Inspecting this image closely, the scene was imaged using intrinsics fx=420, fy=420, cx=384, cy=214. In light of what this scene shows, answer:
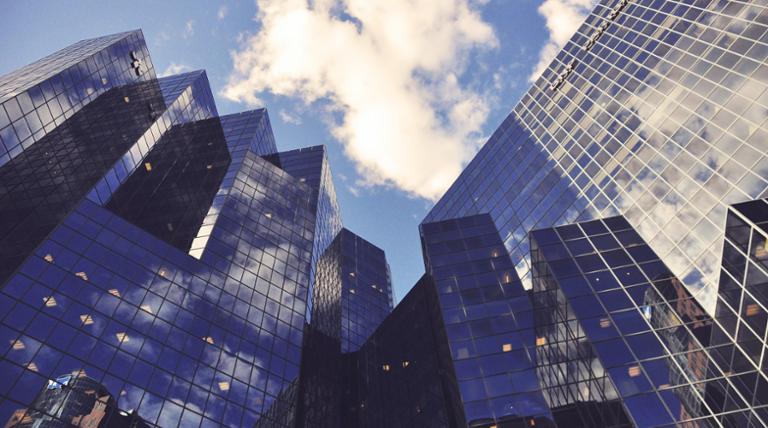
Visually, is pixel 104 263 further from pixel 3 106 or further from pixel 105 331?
pixel 3 106

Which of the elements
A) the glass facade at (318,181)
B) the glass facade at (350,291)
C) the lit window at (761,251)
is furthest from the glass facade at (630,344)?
the glass facade at (318,181)

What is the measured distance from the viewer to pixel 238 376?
36781 mm

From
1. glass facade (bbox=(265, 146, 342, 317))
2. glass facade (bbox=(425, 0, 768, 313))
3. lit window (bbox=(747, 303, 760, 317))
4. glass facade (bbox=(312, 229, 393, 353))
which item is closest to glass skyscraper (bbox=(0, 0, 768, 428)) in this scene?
glass facade (bbox=(425, 0, 768, 313))

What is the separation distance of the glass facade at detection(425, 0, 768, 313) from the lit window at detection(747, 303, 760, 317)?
2752 mm

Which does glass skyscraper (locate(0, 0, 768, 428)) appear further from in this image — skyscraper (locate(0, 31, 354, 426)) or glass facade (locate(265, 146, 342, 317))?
glass facade (locate(265, 146, 342, 317))

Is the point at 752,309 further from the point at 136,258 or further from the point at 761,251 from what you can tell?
the point at 136,258

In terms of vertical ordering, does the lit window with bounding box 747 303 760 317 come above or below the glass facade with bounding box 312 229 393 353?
below

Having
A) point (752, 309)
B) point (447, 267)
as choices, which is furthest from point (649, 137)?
point (447, 267)

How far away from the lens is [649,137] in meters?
41.7

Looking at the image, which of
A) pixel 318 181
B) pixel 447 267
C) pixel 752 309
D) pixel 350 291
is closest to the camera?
pixel 752 309

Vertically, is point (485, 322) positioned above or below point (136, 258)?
below

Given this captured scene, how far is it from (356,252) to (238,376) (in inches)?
2211

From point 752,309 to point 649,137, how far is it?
20433mm

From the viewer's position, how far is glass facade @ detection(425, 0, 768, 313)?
3291 centimetres
